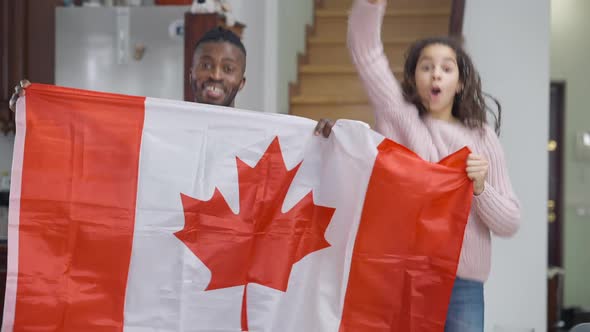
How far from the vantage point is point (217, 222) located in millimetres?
2012

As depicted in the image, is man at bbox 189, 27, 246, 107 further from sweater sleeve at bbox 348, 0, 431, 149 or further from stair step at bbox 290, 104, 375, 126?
stair step at bbox 290, 104, 375, 126

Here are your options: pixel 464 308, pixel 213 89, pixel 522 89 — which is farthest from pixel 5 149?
pixel 464 308

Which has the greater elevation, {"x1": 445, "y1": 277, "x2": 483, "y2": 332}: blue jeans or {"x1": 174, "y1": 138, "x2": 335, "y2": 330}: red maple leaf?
{"x1": 174, "y1": 138, "x2": 335, "y2": 330}: red maple leaf

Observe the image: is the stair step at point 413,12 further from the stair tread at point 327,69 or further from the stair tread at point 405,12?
the stair tread at point 327,69

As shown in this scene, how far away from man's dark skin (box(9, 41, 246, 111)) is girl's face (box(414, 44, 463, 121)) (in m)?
0.47

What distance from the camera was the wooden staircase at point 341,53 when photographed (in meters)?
4.82

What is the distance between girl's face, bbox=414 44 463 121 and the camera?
6.44 ft

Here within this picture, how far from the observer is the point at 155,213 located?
200 centimetres

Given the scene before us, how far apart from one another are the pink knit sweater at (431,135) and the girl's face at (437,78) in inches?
1.4

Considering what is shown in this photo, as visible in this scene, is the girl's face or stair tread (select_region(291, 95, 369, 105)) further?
stair tread (select_region(291, 95, 369, 105))

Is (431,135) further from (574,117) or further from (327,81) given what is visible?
(574,117)

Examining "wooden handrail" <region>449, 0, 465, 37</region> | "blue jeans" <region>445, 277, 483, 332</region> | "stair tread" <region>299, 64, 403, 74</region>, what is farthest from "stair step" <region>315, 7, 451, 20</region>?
"blue jeans" <region>445, 277, 483, 332</region>

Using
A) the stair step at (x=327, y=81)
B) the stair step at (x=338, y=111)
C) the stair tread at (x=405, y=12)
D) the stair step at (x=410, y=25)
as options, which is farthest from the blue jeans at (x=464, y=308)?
the stair tread at (x=405, y=12)

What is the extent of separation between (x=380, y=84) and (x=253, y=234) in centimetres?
47
